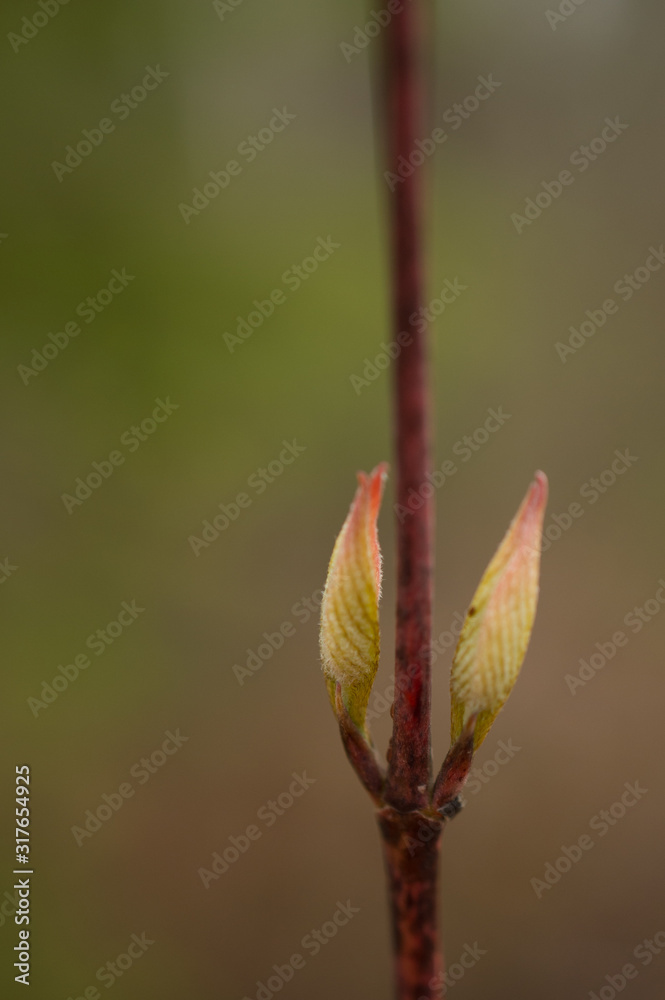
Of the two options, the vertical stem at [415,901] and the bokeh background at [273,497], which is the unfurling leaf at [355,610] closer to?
the vertical stem at [415,901]

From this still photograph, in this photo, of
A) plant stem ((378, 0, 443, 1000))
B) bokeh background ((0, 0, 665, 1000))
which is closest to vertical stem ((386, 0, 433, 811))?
plant stem ((378, 0, 443, 1000))

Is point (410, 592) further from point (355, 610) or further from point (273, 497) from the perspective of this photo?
point (273, 497)

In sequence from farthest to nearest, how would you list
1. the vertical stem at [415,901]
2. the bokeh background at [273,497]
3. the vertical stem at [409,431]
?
1. the bokeh background at [273,497]
2. the vertical stem at [415,901]
3. the vertical stem at [409,431]

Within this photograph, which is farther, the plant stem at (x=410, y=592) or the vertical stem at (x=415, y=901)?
the vertical stem at (x=415, y=901)

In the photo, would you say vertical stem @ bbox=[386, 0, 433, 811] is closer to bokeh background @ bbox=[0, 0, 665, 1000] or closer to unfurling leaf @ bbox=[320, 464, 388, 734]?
unfurling leaf @ bbox=[320, 464, 388, 734]

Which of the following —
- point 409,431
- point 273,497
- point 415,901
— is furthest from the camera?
point 273,497

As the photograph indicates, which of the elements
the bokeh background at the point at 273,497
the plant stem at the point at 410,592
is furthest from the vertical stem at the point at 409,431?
the bokeh background at the point at 273,497

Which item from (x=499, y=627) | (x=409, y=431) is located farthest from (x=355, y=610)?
(x=409, y=431)
